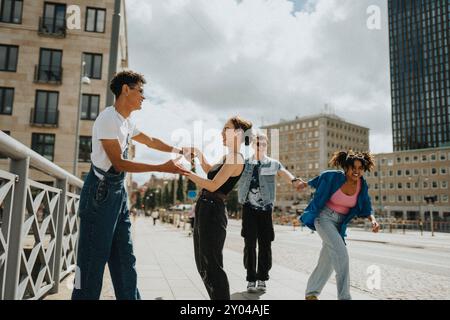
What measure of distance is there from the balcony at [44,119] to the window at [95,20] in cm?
674

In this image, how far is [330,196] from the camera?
167 inches

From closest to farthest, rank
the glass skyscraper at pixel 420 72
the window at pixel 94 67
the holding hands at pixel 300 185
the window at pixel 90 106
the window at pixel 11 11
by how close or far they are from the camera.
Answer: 1. the holding hands at pixel 300 185
2. the window at pixel 90 106
3. the window at pixel 11 11
4. the window at pixel 94 67
5. the glass skyscraper at pixel 420 72

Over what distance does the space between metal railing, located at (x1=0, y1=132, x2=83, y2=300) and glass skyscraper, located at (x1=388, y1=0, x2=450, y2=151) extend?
118m

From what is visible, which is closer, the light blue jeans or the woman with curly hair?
the light blue jeans

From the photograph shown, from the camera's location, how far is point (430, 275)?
7234 mm

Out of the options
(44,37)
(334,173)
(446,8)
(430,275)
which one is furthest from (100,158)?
(446,8)

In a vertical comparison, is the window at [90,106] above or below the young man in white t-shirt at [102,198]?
above

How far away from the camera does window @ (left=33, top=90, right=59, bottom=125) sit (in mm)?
28391

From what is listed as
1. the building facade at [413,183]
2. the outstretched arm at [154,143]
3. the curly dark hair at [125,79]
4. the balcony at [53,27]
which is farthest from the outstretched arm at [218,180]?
the building facade at [413,183]

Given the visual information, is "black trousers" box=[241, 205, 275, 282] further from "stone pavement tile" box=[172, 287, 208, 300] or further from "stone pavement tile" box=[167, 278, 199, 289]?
"stone pavement tile" box=[167, 278, 199, 289]

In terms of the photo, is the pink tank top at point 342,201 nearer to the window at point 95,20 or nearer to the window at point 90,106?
the window at point 90,106

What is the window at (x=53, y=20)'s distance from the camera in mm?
29000

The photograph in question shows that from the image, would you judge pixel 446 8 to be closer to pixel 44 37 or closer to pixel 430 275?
pixel 44 37

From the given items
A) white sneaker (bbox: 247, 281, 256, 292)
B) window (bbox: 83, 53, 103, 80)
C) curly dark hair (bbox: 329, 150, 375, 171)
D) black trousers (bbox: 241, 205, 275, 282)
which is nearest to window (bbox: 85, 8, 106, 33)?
window (bbox: 83, 53, 103, 80)
